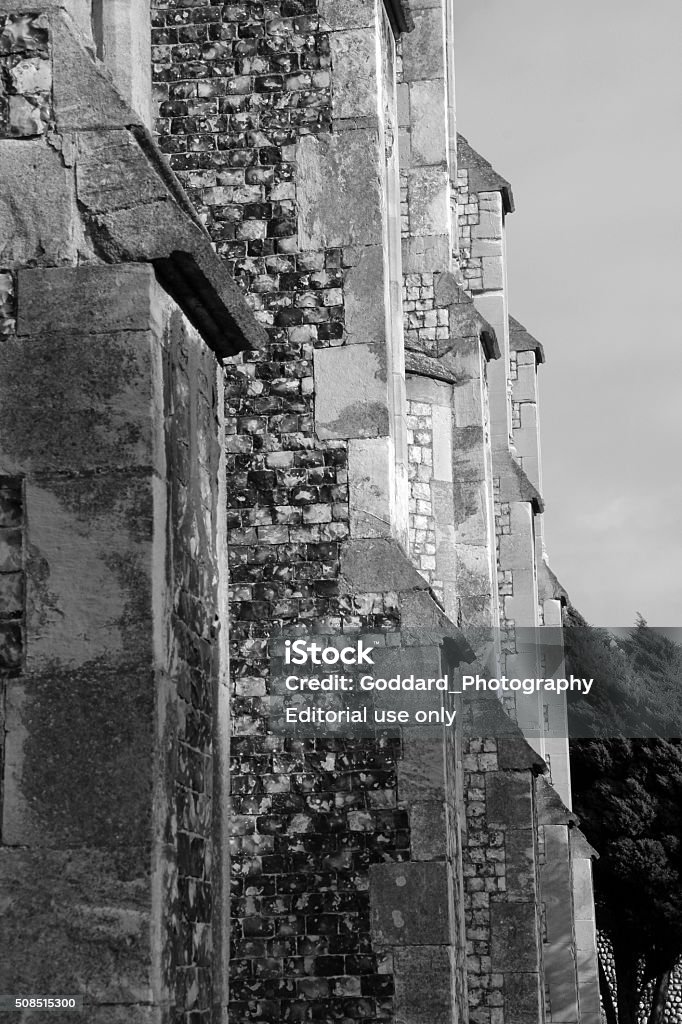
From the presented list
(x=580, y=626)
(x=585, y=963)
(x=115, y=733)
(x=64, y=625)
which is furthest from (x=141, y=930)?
(x=580, y=626)

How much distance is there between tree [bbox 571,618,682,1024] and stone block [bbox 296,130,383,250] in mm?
17171

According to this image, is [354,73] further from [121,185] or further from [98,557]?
[98,557]

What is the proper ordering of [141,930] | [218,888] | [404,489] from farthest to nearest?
[404,489]
[218,888]
[141,930]

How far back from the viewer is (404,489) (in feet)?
32.3

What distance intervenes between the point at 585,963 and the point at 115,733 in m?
16.6

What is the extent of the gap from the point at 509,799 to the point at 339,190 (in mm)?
6073

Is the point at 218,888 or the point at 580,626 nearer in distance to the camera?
the point at 218,888

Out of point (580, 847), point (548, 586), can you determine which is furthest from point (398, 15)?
point (548, 586)

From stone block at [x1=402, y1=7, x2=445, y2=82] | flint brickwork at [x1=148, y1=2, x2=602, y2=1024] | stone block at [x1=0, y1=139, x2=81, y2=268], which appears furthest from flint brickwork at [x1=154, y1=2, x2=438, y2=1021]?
stone block at [x1=402, y1=7, x2=445, y2=82]

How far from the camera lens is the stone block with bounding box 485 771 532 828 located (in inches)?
527

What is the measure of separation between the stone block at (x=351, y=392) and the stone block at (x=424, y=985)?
2916 millimetres

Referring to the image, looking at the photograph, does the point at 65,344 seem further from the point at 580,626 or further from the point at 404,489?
the point at 580,626

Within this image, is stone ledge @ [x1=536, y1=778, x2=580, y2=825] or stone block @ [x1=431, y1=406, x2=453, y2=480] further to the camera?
stone ledge @ [x1=536, y1=778, x2=580, y2=825]

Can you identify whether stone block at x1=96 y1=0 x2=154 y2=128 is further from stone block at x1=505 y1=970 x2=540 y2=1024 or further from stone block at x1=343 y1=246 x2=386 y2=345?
stone block at x1=505 y1=970 x2=540 y2=1024
